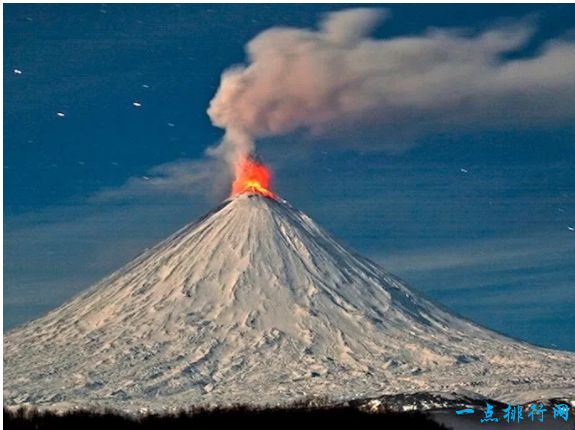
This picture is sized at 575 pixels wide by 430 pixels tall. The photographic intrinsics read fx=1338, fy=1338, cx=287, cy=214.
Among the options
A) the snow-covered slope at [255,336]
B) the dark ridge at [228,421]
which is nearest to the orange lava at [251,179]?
the snow-covered slope at [255,336]

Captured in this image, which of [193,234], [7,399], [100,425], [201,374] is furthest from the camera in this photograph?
[193,234]

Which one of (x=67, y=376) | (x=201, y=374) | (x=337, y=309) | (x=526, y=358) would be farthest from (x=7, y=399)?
(x=526, y=358)

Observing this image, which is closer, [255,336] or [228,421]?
[228,421]

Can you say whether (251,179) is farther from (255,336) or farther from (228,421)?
(228,421)

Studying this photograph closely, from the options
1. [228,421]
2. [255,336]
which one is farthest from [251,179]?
[228,421]

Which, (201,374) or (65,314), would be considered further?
(65,314)

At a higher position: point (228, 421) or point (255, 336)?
point (255, 336)

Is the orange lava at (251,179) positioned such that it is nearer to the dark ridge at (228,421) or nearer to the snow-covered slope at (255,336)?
the snow-covered slope at (255,336)

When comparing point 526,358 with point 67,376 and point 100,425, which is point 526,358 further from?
point 100,425

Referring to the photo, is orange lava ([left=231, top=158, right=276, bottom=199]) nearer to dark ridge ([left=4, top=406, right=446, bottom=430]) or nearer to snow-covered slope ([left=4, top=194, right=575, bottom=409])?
snow-covered slope ([left=4, top=194, right=575, bottom=409])

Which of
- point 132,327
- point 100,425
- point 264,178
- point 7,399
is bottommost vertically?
point 100,425
